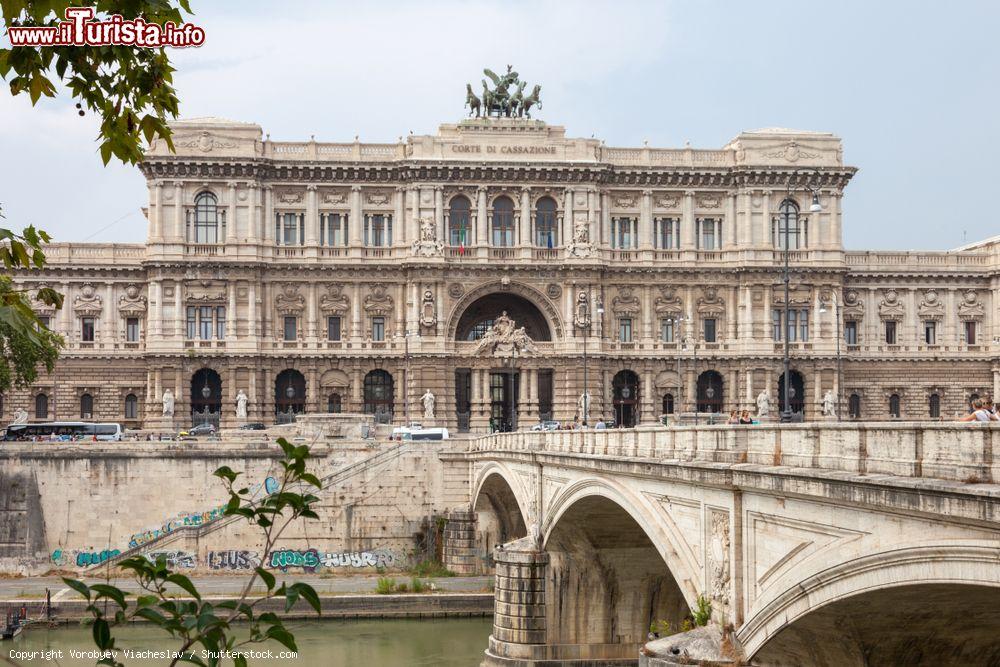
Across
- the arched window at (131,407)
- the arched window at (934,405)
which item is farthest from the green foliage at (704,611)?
the arched window at (934,405)

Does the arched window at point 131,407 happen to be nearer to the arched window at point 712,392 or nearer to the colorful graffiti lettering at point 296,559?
the colorful graffiti lettering at point 296,559

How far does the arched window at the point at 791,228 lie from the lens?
89.2m

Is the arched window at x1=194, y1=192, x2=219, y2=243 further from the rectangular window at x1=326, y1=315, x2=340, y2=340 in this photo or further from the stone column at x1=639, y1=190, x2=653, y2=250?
the stone column at x1=639, y1=190, x2=653, y2=250

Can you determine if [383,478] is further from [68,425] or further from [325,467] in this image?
[68,425]

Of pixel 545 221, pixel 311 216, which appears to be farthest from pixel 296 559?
pixel 545 221

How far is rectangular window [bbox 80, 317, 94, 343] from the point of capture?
86.9 meters

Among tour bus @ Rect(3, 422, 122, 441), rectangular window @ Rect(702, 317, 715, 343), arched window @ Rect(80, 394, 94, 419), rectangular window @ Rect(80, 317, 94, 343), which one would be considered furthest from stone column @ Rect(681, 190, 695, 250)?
arched window @ Rect(80, 394, 94, 419)

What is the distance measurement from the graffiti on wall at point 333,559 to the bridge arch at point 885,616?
4540 cm

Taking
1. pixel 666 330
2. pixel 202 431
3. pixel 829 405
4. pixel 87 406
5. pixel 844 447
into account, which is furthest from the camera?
pixel 666 330

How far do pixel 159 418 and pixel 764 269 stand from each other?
41.2 metres

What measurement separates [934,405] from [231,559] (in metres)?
52.4

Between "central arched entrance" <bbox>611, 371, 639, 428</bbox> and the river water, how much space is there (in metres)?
33.8

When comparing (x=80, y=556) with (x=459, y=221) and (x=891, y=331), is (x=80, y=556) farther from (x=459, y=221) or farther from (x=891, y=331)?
(x=891, y=331)

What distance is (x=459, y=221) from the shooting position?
87.4 meters
